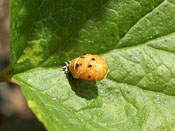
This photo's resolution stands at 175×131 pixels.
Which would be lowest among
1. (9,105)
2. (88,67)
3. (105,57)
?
(9,105)

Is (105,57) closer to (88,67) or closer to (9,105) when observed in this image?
(88,67)

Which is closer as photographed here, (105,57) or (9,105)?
(105,57)

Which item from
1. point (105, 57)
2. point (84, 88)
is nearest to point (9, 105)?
point (84, 88)

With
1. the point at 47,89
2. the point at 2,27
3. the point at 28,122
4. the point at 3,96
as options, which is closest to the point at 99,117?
the point at 47,89

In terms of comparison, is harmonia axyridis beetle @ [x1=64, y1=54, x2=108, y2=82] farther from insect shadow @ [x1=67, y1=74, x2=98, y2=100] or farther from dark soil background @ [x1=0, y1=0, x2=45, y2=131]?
dark soil background @ [x1=0, y1=0, x2=45, y2=131]

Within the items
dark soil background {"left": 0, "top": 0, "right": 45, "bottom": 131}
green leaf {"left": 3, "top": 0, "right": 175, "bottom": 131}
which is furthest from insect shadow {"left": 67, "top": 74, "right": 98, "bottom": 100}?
dark soil background {"left": 0, "top": 0, "right": 45, "bottom": 131}

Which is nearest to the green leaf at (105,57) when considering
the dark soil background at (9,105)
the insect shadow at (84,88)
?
the insect shadow at (84,88)
